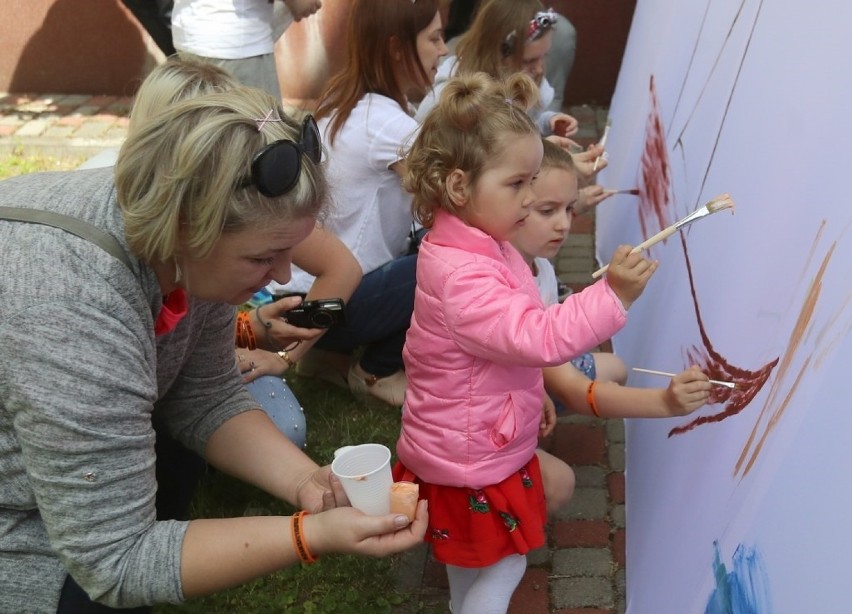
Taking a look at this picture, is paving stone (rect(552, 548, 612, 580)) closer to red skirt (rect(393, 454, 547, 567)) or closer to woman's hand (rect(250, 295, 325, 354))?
red skirt (rect(393, 454, 547, 567))

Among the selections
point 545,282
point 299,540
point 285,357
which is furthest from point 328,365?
point 299,540

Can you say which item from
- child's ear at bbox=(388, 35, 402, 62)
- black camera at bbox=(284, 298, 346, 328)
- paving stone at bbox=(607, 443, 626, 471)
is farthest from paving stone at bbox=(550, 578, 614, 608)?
child's ear at bbox=(388, 35, 402, 62)

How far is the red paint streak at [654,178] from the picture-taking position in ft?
9.35

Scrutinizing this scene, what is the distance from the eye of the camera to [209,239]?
164 centimetres

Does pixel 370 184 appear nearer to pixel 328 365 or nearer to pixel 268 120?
pixel 328 365

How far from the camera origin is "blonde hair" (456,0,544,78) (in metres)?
3.64

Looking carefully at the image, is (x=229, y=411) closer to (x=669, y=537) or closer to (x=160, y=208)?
(x=160, y=208)

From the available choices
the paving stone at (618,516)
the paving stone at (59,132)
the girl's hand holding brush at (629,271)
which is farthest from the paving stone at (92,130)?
the girl's hand holding brush at (629,271)

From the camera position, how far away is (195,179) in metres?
1.60

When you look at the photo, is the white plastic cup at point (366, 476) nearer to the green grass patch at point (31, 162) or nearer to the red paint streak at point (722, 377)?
the red paint streak at point (722, 377)

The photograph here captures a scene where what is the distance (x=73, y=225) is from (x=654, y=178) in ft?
6.42

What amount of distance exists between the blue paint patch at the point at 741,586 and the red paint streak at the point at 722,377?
0.28 m

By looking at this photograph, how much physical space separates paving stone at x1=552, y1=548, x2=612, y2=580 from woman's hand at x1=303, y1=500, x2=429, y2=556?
3.08 ft

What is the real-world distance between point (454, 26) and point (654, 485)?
3650mm
